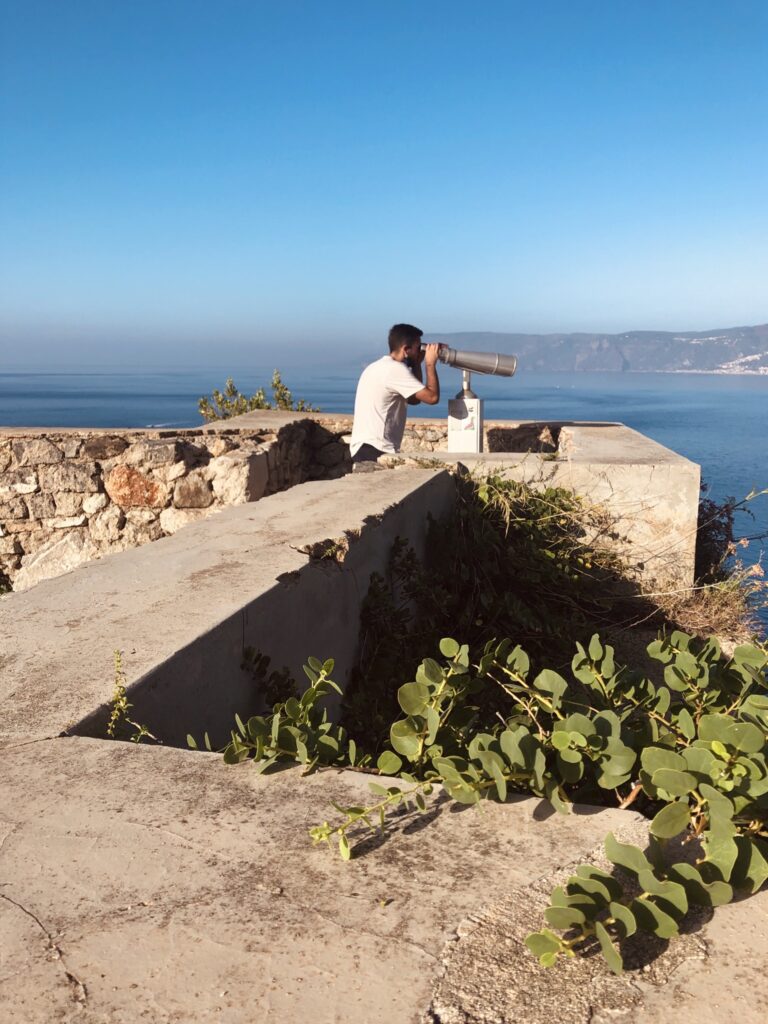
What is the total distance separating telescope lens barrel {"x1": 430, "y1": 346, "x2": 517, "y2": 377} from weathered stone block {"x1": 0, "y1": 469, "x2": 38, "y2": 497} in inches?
124

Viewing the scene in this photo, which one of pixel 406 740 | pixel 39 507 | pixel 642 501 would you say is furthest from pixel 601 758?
pixel 39 507

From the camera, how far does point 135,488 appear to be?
6.29 m

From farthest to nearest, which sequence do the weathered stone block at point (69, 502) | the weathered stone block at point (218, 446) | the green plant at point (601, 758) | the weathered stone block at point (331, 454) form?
the weathered stone block at point (331, 454) → the weathered stone block at point (218, 446) → the weathered stone block at point (69, 502) → the green plant at point (601, 758)

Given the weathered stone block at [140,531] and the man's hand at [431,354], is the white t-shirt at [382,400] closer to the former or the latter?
the man's hand at [431,354]

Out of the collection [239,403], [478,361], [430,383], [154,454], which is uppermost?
[478,361]

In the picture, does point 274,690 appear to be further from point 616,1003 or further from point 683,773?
point 616,1003

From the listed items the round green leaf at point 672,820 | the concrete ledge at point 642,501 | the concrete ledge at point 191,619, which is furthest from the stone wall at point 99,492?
the round green leaf at point 672,820

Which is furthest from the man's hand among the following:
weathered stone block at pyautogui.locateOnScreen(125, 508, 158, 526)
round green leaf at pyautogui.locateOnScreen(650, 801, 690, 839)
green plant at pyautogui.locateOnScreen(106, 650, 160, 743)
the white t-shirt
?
round green leaf at pyautogui.locateOnScreen(650, 801, 690, 839)

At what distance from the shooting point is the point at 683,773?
1.31 m

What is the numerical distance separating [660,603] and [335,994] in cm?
463

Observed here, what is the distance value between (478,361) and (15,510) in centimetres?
362

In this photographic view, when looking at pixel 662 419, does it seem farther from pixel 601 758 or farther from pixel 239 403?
pixel 601 758

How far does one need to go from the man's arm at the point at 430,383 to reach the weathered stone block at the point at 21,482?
113 inches

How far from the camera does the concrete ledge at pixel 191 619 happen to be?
6.40 ft
